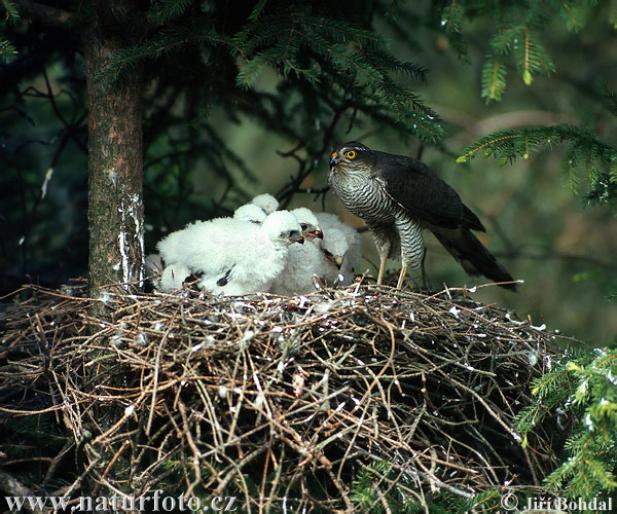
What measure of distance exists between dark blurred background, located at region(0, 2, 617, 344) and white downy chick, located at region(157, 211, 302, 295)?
671 mm

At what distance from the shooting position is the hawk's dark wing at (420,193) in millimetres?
5453

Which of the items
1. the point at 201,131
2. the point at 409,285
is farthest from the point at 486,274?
the point at 201,131

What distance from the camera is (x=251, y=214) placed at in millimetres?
5285

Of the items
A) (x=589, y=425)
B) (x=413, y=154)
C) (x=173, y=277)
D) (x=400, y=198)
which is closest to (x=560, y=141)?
(x=589, y=425)

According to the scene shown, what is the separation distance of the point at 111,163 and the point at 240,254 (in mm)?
847

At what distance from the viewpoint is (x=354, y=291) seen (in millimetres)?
4453

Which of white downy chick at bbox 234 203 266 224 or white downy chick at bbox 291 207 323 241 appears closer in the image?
white downy chick at bbox 291 207 323 241

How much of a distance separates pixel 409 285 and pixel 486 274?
558 mm

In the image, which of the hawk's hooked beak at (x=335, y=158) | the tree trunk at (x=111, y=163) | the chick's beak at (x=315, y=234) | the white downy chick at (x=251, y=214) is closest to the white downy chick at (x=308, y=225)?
the chick's beak at (x=315, y=234)

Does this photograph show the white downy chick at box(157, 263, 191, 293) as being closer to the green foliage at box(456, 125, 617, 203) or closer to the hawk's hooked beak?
the hawk's hooked beak

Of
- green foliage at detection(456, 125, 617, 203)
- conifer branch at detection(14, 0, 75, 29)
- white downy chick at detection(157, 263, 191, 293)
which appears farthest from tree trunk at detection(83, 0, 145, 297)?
green foliage at detection(456, 125, 617, 203)

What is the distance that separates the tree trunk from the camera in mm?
4633

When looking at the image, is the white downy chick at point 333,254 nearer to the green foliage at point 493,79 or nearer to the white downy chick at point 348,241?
the white downy chick at point 348,241

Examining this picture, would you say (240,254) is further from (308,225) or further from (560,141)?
(560,141)
